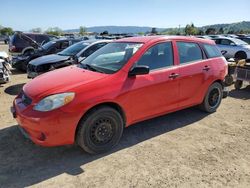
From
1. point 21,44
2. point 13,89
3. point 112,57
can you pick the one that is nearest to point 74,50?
point 13,89

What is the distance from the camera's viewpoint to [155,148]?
13.9 ft

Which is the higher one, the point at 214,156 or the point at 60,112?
the point at 60,112

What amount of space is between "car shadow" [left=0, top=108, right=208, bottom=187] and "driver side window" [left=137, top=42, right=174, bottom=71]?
1.26m

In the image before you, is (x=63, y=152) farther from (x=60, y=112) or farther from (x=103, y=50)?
(x=103, y=50)

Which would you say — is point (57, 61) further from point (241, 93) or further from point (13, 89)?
point (241, 93)

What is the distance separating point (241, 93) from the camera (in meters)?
8.09

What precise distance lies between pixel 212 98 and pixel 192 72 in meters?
1.17

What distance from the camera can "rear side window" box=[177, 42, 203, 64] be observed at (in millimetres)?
5042

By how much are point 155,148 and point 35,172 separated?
1.89 metres

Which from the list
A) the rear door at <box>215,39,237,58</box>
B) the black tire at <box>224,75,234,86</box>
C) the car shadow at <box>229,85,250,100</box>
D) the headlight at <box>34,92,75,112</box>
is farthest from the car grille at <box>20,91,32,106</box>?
the rear door at <box>215,39,237,58</box>

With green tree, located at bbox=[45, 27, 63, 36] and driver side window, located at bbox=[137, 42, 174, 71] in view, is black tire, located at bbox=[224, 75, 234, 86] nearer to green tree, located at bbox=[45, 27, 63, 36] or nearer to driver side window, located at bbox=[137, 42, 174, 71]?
driver side window, located at bbox=[137, 42, 174, 71]

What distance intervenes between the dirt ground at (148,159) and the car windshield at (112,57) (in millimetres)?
1310

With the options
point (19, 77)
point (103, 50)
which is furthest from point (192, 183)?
point (19, 77)

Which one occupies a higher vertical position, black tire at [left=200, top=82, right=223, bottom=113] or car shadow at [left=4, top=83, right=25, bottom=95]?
black tire at [left=200, top=82, right=223, bottom=113]
